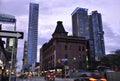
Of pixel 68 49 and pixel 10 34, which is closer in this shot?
pixel 10 34

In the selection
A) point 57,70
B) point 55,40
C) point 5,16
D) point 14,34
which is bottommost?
point 57,70

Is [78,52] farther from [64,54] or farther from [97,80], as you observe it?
[97,80]

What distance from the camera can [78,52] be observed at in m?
105

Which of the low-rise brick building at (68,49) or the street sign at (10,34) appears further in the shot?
the low-rise brick building at (68,49)

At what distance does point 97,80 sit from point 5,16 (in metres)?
12.5

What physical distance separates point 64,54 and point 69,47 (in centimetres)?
509

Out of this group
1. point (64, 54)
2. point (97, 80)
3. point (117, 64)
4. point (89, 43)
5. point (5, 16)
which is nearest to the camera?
point (5, 16)

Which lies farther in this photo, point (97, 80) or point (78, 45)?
point (78, 45)

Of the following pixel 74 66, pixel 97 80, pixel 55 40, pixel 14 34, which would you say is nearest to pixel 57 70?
pixel 74 66

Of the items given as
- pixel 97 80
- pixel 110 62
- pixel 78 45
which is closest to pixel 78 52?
pixel 78 45

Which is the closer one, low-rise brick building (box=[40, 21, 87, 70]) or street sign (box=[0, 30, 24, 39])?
street sign (box=[0, 30, 24, 39])

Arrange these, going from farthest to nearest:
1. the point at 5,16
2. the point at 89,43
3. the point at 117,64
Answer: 1. the point at 89,43
2. the point at 117,64
3. the point at 5,16

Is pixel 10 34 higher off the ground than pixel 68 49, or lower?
lower

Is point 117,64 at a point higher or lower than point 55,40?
lower
